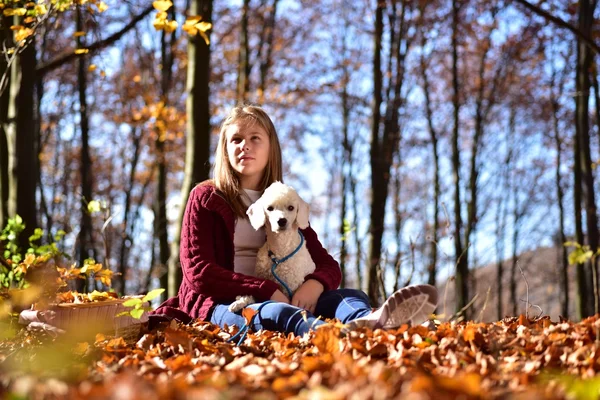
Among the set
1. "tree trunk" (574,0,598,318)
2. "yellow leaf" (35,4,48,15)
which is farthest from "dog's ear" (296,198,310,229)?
"tree trunk" (574,0,598,318)

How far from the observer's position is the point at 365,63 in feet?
58.7

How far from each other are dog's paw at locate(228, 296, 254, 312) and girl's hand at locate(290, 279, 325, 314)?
32cm

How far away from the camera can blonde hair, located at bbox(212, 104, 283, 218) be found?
424 centimetres

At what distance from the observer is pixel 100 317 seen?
3264mm

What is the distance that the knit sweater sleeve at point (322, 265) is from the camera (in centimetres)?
402

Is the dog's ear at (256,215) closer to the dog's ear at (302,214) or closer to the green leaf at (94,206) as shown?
the dog's ear at (302,214)

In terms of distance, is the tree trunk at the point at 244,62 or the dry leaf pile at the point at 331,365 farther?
the tree trunk at the point at 244,62

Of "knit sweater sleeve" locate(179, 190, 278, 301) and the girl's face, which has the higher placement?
the girl's face

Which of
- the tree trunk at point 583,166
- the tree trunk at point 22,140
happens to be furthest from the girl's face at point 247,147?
the tree trunk at point 583,166

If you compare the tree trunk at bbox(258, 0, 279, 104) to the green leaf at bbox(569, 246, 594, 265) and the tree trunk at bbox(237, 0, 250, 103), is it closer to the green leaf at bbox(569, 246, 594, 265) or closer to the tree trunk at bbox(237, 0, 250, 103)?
the tree trunk at bbox(237, 0, 250, 103)

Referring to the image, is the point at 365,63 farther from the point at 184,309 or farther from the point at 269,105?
the point at 184,309

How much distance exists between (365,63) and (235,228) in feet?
48.1

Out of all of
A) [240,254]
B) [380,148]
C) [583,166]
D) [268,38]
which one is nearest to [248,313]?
[240,254]

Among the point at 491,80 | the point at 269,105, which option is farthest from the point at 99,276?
the point at 491,80
